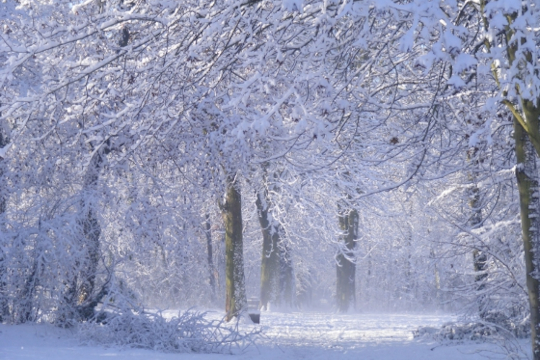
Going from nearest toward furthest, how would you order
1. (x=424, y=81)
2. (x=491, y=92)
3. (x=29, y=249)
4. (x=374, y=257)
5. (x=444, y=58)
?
1. (x=444, y=58)
2. (x=491, y=92)
3. (x=424, y=81)
4. (x=29, y=249)
5. (x=374, y=257)

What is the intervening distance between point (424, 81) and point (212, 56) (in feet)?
Answer: 10.4

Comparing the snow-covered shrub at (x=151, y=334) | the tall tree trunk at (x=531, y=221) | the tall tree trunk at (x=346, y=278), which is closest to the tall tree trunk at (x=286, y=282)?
the tall tree trunk at (x=346, y=278)

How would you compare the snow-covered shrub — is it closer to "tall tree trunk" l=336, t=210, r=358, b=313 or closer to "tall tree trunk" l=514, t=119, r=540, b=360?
"tall tree trunk" l=514, t=119, r=540, b=360

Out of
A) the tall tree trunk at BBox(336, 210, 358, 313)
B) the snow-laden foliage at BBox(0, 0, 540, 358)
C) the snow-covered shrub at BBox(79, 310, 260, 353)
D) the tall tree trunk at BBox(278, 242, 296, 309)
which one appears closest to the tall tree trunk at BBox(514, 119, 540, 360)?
the snow-laden foliage at BBox(0, 0, 540, 358)

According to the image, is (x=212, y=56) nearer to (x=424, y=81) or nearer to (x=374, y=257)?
(x=424, y=81)

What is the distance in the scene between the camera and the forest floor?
8.24 metres

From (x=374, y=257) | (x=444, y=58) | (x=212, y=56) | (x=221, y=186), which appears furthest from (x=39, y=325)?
(x=374, y=257)

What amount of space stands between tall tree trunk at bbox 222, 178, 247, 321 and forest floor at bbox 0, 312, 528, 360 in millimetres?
1142

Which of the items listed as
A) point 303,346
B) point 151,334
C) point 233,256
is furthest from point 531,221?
point 233,256

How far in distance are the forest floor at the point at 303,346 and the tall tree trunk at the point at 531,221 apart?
764mm

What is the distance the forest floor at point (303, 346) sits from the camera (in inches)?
324

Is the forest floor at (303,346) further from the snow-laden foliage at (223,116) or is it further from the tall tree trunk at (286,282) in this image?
the tall tree trunk at (286,282)

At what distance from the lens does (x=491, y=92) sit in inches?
293

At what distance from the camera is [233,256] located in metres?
15.1
